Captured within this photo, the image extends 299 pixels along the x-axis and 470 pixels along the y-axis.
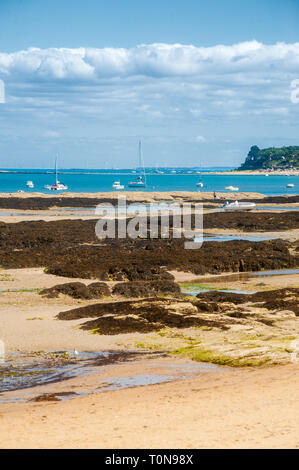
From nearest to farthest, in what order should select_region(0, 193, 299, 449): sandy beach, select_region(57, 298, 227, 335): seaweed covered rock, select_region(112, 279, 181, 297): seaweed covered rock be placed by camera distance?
select_region(0, 193, 299, 449): sandy beach, select_region(57, 298, 227, 335): seaweed covered rock, select_region(112, 279, 181, 297): seaweed covered rock

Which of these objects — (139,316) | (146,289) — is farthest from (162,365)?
(146,289)

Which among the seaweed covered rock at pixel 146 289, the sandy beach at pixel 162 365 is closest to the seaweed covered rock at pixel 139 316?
the sandy beach at pixel 162 365

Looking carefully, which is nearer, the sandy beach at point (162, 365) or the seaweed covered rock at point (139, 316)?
the sandy beach at point (162, 365)

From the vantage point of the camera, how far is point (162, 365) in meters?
15.6

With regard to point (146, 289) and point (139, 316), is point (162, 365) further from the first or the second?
point (146, 289)

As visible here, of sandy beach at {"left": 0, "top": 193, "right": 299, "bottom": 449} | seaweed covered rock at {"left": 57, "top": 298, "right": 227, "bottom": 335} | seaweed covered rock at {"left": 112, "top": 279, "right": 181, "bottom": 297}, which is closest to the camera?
sandy beach at {"left": 0, "top": 193, "right": 299, "bottom": 449}

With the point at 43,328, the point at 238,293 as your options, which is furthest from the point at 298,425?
the point at 238,293

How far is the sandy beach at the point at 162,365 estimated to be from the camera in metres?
10.6

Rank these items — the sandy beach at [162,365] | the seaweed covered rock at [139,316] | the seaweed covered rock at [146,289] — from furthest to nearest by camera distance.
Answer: the seaweed covered rock at [146,289], the seaweed covered rock at [139,316], the sandy beach at [162,365]

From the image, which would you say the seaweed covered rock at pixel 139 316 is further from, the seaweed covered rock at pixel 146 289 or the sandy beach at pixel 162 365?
the seaweed covered rock at pixel 146 289

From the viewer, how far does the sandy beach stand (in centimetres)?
1064

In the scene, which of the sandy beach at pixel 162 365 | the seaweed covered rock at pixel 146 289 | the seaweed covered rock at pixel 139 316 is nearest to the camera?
the sandy beach at pixel 162 365

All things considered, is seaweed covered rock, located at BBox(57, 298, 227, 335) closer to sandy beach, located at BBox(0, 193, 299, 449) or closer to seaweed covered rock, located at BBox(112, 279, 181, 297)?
sandy beach, located at BBox(0, 193, 299, 449)

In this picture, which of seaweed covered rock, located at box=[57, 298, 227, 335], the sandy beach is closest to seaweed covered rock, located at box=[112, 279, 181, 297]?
the sandy beach
